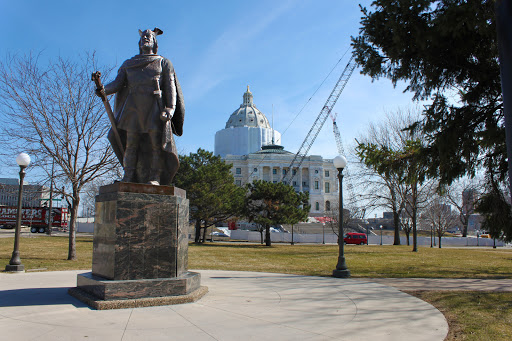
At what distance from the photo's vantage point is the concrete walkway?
4379 millimetres

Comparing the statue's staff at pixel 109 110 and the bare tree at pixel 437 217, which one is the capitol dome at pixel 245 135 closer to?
the bare tree at pixel 437 217

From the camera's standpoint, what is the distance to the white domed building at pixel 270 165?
3905 inches

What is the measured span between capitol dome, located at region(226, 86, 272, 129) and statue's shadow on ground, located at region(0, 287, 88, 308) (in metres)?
117

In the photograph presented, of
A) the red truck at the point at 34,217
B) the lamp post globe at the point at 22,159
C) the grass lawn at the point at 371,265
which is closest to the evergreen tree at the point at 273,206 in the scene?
the grass lawn at the point at 371,265

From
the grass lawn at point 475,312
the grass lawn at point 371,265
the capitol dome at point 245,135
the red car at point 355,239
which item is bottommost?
the red car at point 355,239

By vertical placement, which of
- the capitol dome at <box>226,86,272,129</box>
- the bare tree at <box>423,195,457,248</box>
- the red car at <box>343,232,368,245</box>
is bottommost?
the red car at <box>343,232,368,245</box>

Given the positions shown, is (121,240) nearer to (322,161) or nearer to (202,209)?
(202,209)

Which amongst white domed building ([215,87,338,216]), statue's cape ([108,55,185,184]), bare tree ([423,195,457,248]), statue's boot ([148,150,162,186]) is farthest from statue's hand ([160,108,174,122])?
white domed building ([215,87,338,216])

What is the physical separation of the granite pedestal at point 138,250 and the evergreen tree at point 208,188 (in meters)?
25.7

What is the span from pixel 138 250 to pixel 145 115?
2398 mm

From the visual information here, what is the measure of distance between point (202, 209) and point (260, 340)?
95.1ft

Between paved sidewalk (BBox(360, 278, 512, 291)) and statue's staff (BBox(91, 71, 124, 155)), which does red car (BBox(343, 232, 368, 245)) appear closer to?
paved sidewalk (BBox(360, 278, 512, 291))

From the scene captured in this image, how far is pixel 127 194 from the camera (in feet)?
19.9

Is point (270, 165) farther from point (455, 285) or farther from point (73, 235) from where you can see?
point (455, 285)
